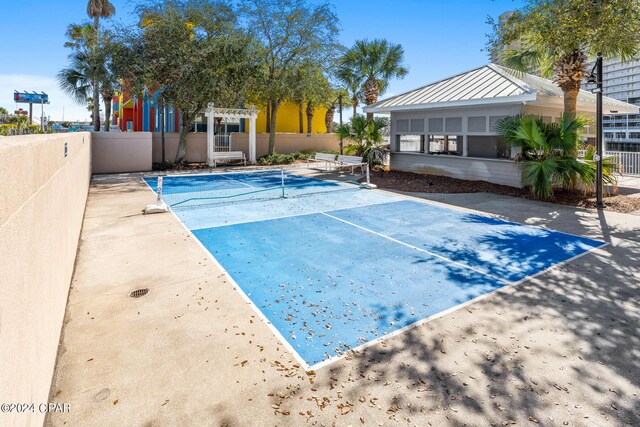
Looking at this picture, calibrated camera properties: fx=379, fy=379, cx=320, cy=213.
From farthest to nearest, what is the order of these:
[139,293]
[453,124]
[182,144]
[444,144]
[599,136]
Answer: [182,144] < [444,144] < [453,124] < [599,136] < [139,293]

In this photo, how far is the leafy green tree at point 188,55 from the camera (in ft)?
65.2

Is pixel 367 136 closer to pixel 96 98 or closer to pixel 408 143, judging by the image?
pixel 408 143

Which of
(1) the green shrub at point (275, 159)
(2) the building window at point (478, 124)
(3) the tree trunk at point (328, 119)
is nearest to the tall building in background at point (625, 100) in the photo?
(3) the tree trunk at point (328, 119)

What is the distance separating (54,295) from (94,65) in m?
20.4

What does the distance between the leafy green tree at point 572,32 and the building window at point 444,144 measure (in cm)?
489

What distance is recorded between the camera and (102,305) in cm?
513

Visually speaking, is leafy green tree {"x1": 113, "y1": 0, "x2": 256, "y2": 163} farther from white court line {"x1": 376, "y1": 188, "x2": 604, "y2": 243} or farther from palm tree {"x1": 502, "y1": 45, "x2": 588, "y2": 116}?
palm tree {"x1": 502, "y1": 45, "x2": 588, "y2": 116}

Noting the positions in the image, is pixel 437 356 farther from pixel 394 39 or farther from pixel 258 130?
pixel 258 130

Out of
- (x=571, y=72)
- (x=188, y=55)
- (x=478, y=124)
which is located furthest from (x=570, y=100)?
(x=188, y=55)

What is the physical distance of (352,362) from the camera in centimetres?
390

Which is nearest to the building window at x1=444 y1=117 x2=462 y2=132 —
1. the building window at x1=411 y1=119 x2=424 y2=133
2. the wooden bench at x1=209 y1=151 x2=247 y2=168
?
the building window at x1=411 y1=119 x2=424 y2=133

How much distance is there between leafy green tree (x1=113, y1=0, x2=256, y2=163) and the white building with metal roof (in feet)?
26.9

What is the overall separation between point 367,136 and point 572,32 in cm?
1085

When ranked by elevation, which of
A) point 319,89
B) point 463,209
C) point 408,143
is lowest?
point 463,209
